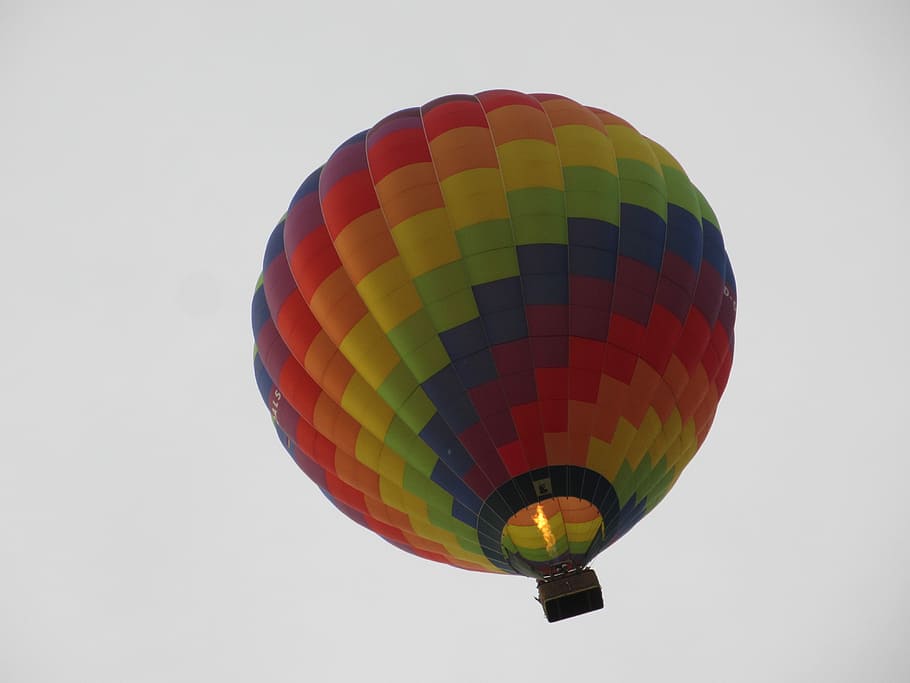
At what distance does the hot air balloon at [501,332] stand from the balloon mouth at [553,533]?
0.06 feet

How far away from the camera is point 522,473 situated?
9016 millimetres

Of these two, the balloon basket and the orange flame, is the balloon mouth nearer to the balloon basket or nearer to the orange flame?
the orange flame

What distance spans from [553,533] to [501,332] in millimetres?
1919

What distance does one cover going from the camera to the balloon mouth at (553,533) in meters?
9.33

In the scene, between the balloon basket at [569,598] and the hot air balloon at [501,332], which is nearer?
the hot air balloon at [501,332]

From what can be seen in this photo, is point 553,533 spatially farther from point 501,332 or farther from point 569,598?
point 501,332

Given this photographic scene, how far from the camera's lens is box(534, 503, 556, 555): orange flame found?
9.34 meters

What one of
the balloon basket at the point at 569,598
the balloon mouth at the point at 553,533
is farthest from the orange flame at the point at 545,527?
the balloon basket at the point at 569,598

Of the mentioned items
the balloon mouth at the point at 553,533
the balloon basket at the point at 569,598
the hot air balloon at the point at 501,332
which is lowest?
the balloon basket at the point at 569,598

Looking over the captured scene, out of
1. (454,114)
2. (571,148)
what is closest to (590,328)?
(571,148)

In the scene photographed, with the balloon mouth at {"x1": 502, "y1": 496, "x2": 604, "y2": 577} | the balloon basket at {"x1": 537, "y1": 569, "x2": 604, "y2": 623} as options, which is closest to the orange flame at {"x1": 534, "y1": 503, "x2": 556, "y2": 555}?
the balloon mouth at {"x1": 502, "y1": 496, "x2": 604, "y2": 577}

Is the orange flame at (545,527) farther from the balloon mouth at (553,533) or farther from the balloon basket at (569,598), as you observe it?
the balloon basket at (569,598)

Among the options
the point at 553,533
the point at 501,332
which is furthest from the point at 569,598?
the point at 501,332

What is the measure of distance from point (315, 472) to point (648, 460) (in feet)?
11.7
